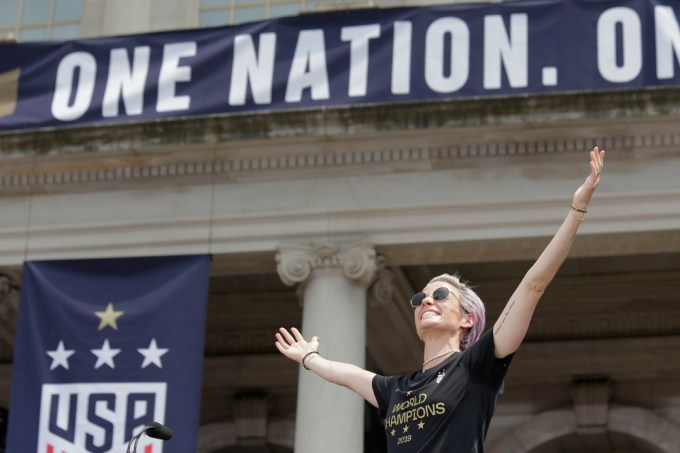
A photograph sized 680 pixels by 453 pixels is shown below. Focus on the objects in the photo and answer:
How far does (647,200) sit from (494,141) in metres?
1.53

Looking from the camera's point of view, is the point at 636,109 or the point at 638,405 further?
the point at 638,405

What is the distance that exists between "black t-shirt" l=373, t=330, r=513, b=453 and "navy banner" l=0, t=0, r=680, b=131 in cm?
938

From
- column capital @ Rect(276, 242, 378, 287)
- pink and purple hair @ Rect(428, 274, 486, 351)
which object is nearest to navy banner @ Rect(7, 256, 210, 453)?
column capital @ Rect(276, 242, 378, 287)

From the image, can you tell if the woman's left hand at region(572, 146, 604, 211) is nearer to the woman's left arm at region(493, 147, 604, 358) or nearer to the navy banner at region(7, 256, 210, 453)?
the woman's left arm at region(493, 147, 604, 358)

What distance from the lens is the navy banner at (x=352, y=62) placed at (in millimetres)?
14734

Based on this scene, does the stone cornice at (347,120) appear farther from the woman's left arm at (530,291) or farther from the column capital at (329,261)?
the woman's left arm at (530,291)

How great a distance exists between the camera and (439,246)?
15273mm

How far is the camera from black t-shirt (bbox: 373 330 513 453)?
548 cm

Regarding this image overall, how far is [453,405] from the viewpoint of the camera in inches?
217

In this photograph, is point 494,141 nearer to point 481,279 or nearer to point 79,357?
point 481,279

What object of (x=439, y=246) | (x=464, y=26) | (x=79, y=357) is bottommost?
(x=79, y=357)

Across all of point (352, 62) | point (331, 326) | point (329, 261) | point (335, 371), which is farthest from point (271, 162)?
point (335, 371)

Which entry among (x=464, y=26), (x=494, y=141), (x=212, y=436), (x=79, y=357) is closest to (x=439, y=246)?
(x=494, y=141)

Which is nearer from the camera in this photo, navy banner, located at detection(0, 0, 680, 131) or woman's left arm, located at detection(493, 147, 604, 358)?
woman's left arm, located at detection(493, 147, 604, 358)
